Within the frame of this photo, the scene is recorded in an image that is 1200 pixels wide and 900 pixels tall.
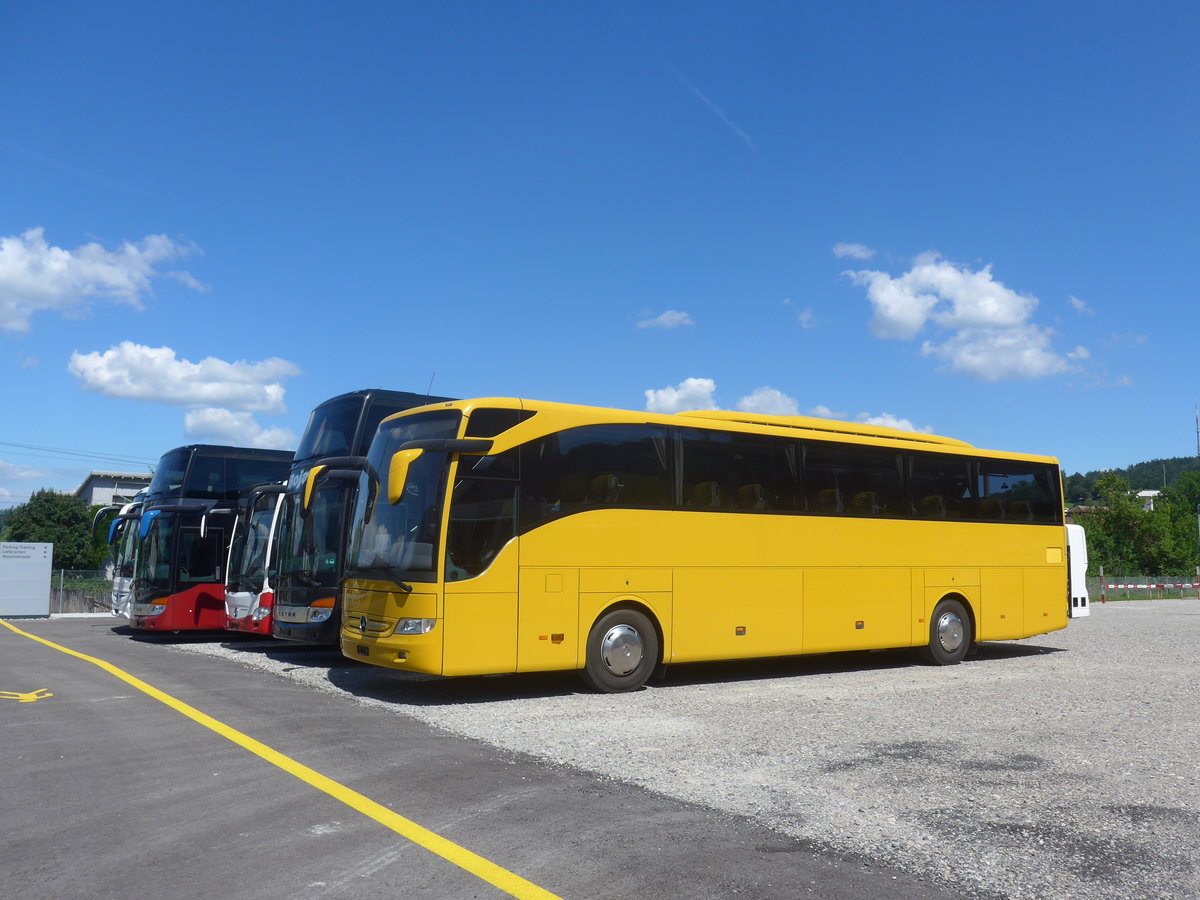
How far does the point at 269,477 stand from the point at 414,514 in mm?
12274

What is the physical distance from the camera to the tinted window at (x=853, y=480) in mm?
14078

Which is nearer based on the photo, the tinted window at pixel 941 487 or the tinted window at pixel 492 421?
the tinted window at pixel 492 421

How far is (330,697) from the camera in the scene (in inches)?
452

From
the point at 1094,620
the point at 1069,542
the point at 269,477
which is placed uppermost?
the point at 269,477

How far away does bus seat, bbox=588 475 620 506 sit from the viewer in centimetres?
1183

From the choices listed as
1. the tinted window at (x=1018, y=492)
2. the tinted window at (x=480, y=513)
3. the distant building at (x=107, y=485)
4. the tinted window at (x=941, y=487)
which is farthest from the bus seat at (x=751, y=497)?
the distant building at (x=107, y=485)

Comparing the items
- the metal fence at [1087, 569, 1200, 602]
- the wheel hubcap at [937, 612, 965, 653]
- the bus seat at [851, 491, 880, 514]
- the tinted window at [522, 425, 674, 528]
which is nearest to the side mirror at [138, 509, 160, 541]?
the tinted window at [522, 425, 674, 528]

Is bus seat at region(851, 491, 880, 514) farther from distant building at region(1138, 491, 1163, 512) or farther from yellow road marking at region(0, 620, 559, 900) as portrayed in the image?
distant building at region(1138, 491, 1163, 512)

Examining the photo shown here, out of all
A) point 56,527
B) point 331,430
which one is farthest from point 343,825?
point 56,527

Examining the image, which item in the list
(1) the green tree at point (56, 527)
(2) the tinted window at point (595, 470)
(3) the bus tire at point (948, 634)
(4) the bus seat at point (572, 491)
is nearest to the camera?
(2) the tinted window at point (595, 470)

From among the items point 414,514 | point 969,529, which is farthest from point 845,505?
point 414,514

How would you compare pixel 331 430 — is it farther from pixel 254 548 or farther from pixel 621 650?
pixel 621 650

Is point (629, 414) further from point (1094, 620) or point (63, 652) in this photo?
point (1094, 620)

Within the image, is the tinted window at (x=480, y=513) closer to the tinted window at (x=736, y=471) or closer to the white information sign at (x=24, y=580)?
the tinted window at (x=736, y=471)
